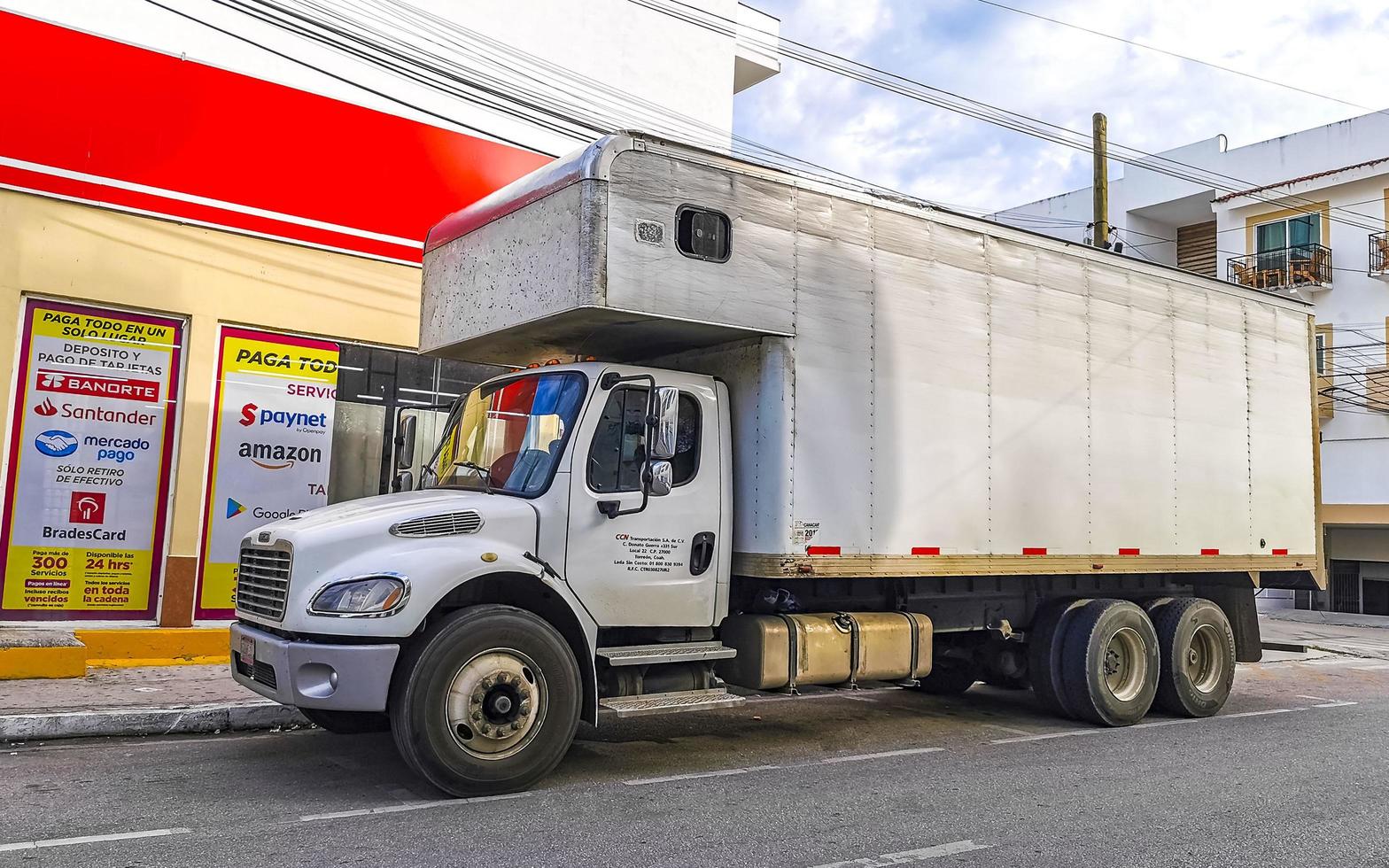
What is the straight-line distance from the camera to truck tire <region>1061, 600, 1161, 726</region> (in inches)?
363

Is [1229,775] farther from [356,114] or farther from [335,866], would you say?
[356,114]

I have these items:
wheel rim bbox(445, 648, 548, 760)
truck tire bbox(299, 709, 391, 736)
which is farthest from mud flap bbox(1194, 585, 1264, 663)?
truck tire bbox(299, 709, 391, 736)

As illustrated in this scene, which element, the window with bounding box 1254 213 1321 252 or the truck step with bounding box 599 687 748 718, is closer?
the truck step with bounding box 599 687 748 718

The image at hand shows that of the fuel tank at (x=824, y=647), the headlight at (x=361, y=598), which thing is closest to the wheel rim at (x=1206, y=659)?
the fuel tank at (x=824, y=647)

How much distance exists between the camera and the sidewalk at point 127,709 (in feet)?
25.8

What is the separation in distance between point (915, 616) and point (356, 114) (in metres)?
8.59

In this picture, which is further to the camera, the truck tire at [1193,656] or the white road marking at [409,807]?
the truck tire at [1193,656]

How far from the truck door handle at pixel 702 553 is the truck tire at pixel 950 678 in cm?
372

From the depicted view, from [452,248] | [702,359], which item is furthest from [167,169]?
[702,359]

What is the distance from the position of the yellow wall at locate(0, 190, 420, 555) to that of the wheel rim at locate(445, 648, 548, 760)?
18.4 feet

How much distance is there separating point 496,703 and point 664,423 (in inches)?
76.2

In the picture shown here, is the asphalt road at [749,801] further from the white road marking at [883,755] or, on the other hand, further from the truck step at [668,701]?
the truck step at [668,701]

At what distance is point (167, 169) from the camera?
11.5 meters

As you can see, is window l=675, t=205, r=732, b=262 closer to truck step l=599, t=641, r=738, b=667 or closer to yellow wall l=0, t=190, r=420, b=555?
truck step l=599, t=641, r=738, b=667
